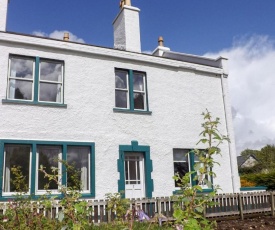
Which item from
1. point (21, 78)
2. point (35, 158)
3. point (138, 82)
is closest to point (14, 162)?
point (35, 158)

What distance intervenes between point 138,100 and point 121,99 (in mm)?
810

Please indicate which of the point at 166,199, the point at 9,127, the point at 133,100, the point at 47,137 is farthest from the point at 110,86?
the point at 166,199

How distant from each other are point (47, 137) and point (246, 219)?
26.8ft

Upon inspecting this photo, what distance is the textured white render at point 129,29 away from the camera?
14.4 meters

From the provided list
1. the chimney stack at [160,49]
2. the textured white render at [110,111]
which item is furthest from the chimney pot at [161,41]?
the textured white render at [110,111]

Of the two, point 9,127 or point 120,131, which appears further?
point 120,131

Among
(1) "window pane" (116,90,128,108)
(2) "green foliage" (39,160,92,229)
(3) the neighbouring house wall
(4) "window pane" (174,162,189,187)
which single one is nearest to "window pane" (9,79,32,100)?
(1) "window pane" (116,90,128,108)

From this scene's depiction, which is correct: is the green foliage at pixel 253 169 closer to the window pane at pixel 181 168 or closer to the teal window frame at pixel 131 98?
the window pane at pixel 181 168

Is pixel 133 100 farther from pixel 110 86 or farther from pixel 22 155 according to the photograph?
pixel 22 155

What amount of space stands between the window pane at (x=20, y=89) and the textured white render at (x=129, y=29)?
5117 millimetres

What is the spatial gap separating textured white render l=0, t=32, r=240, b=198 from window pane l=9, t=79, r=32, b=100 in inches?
13.9

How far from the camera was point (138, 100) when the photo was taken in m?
13.2

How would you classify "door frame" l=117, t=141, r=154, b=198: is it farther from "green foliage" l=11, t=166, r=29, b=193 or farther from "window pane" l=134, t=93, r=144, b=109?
"green foliage" l=11, t=166, r=29, b=193

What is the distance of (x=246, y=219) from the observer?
11508 mm
